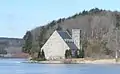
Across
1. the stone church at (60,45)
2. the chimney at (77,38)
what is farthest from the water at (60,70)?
the chimney at (77,38)

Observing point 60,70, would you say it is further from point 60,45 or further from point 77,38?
point 77,38

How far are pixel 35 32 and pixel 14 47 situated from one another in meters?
27.2

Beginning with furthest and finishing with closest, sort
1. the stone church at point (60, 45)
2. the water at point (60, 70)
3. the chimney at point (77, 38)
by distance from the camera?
the chimney at point (77, 38) < the stone church at point (60, 45) < the water at point (60, 70)

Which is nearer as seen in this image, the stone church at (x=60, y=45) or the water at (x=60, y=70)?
the water at (x=60, y=70)

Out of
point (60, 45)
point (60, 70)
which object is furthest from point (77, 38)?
point (60, 70)

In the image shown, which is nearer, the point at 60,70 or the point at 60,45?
the point at 60,70

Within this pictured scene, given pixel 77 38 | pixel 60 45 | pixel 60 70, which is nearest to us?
pixel 60 70

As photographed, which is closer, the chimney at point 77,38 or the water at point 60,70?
the water at point 60,70

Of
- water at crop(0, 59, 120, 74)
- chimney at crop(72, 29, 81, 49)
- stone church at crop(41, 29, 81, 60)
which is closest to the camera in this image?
water at crop(0, 59, 120, 74)

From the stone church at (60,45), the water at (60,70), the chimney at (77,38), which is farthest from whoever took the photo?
the chimney at (77,38)

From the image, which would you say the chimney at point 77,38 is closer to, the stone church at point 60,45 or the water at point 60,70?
the stone church at point 60,45

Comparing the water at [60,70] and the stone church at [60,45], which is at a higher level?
the stone church at [60,45]

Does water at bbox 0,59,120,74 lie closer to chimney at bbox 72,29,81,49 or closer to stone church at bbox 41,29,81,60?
stone church at bbox 41,29,81,60

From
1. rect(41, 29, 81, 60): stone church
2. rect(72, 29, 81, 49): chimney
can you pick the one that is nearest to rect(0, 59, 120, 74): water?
rect(41, 29, 81, 60): stone church
